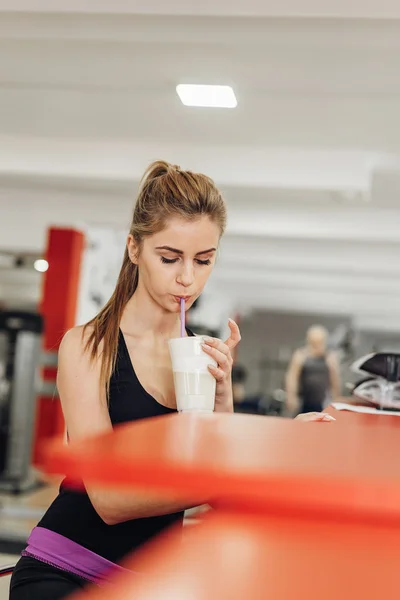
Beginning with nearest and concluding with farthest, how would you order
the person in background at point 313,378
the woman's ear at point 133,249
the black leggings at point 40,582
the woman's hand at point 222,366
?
1. the black leggings at point 40,582
2. the woman's hand at point 222,366
3. the woman's ear at point 133,249
4. the person in background at point 313,378

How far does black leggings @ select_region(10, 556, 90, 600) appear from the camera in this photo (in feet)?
3.88

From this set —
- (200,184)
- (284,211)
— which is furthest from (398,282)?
(200,184)

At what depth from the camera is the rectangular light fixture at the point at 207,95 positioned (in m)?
4.54

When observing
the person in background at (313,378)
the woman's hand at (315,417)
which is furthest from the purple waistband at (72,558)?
the person in background at (313,378)

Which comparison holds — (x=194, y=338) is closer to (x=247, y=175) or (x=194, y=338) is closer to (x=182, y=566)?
→ (x=182, y=566)

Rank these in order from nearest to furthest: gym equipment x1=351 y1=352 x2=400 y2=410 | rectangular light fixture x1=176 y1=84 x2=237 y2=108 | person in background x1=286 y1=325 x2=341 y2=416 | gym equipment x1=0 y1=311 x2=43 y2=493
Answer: gym equipment x1=351 y1=352 x2=400 y2=410, rectangular light fixture x1=176 y1=84 x2=237 y2=108, gym equipment x1=0 y1=311 x2=43 y2=493, person in background x1=286 y1=325 x2=341 y2=416

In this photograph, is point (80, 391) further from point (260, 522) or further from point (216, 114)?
point (216, 114)

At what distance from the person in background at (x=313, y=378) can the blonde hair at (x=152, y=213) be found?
269 inches

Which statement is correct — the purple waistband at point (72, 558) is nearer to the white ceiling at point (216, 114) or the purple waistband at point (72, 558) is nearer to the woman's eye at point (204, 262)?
the woman's eye at point (204, 262)

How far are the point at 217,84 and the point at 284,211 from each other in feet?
11.3

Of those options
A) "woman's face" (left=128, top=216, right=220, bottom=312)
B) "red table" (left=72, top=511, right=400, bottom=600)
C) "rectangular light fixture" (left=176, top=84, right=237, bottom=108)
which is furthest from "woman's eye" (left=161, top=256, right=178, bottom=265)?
"rectangular light fixture" (left=176, top=84, right=237, bottom=108)

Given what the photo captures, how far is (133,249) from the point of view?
4.95 ft

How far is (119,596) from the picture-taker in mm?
530

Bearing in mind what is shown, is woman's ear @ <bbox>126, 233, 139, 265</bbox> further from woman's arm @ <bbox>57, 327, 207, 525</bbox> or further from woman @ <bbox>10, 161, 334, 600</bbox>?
woman's arm @ <bbox>57, 327, 207, 525</bbox>
